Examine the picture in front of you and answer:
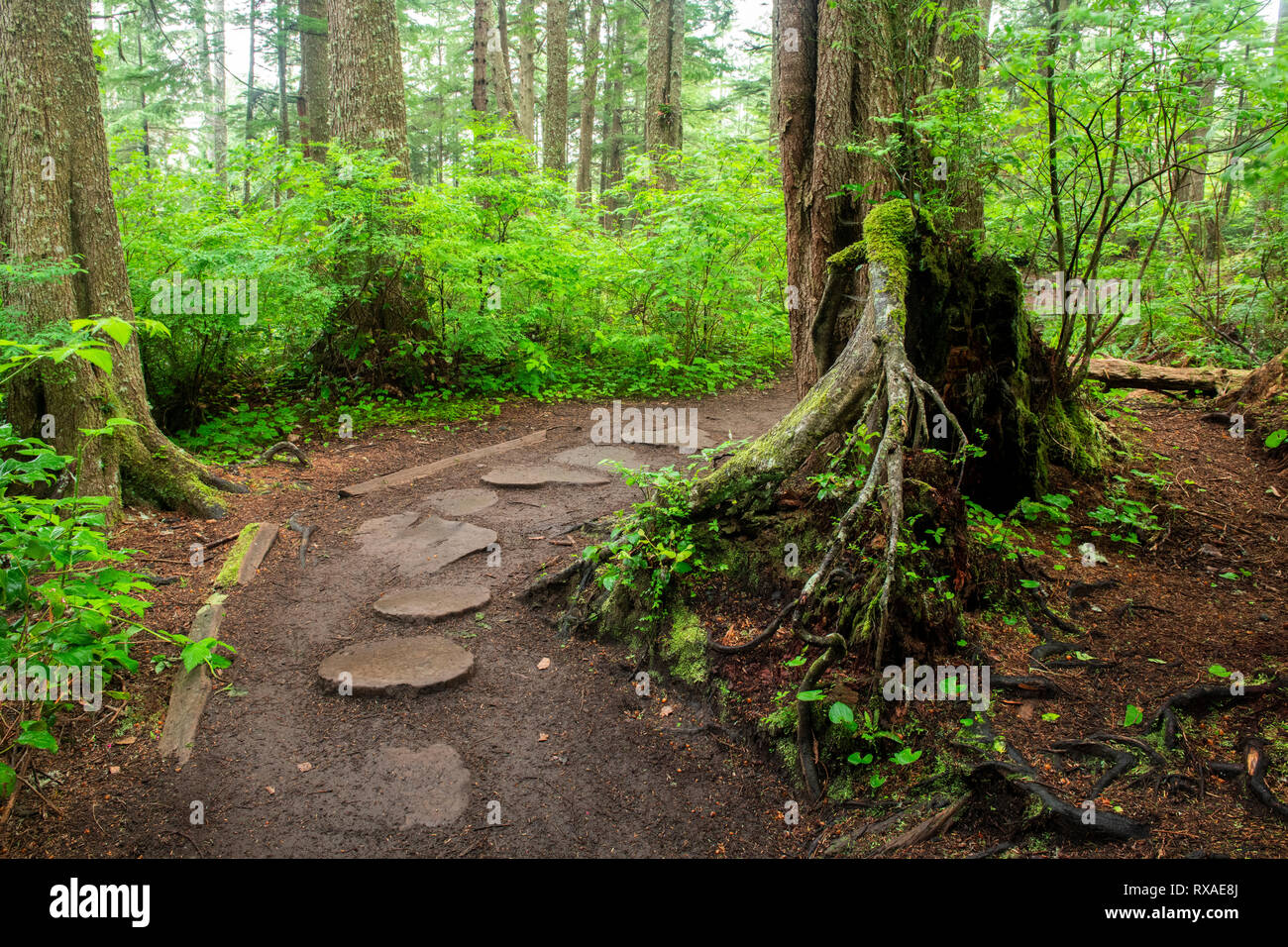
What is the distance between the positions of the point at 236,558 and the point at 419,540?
1.41 meters

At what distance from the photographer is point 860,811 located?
10.3 feet

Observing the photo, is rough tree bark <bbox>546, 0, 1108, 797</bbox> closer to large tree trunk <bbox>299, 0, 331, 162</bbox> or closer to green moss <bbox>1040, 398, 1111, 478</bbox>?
green moss <bbox>1040, 398, 1111, 478</bbox>

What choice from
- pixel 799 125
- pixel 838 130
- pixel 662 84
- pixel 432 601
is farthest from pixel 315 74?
pixel 432 601

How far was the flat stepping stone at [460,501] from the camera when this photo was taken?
22.4 feet

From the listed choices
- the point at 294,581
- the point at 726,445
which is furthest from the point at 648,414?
the point at 294,581

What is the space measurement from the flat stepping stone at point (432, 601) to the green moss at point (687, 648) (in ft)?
5.17

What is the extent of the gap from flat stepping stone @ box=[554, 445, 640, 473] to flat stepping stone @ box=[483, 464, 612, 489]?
0.23m

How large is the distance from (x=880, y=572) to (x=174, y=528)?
5.59 meters

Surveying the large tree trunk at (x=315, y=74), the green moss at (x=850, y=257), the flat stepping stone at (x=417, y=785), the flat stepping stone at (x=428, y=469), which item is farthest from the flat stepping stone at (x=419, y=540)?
the large tree trunk at (x=315, y=74)

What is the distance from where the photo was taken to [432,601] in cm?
524
